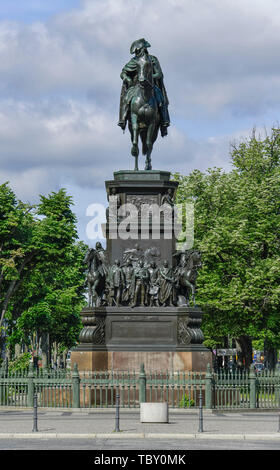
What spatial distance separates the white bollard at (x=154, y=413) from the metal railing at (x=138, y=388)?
13.2ft

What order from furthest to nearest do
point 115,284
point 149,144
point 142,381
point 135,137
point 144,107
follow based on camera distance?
point 149,144, point 135,137, point 144,107, point 115,284, point 142,381

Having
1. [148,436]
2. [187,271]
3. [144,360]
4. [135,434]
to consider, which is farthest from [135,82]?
[148,436]

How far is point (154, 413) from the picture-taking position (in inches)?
907

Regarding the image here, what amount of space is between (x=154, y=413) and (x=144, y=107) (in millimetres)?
13043

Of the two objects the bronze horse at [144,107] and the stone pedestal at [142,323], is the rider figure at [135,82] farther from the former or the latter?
the stone pedestal at [142,323]

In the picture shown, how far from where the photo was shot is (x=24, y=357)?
53969 mm

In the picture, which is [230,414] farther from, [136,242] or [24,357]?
[24,357]

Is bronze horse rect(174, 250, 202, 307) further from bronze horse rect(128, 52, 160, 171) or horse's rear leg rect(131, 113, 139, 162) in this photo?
horse's rear leg rect(131, 113, 139, 162)

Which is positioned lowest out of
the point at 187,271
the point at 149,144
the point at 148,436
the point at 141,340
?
the point at 148,436

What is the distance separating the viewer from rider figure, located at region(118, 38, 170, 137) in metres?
32.7

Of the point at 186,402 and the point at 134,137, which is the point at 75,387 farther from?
the point at 134,137

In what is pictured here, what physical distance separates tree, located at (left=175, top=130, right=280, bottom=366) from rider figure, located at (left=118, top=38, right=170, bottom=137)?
1890 centimetres

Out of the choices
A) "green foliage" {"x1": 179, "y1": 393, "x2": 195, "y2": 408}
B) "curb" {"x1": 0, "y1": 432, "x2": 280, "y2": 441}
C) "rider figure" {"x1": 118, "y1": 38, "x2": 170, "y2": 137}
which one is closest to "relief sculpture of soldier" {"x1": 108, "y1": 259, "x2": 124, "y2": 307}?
"green foliage" {"x1": 179, "y1": 393, "x2": 195, "y2": 408}
